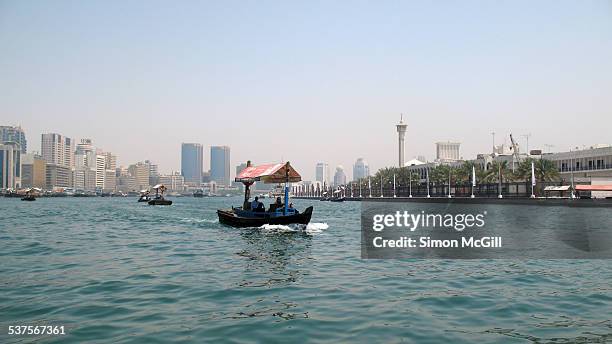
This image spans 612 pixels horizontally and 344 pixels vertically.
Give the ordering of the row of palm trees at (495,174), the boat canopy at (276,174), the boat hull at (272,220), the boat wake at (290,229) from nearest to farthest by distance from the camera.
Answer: the boat wake at (290,229) → the boat hull at (272,220) → the boat canopy at (276,174) → the row of palm trees at (495,174)

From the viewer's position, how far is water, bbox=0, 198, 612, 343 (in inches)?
381

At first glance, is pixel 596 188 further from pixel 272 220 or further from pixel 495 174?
pixel 272 220

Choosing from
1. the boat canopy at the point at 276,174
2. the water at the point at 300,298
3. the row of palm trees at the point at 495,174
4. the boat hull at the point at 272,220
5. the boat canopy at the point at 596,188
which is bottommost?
the water at the point at 300,298

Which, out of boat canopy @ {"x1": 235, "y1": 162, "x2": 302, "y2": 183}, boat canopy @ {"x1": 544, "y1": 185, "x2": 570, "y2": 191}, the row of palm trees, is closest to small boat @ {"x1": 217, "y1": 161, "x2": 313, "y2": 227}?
boat canopy @ {"x1": 235, "y1": 162, "x2": 302, "y2": 183}

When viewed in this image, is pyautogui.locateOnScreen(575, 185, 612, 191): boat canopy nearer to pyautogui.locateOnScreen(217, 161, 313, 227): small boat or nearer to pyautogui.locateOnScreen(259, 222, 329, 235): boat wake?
pyautogui.locateOnScreen(259, 222, 329, 235): boat wake

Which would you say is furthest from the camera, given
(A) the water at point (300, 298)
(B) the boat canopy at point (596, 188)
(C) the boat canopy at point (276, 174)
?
(B) the boat canopy at point (596, 188)

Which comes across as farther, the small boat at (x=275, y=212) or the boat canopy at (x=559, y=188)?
the boat canopy at (x=559, y=188)

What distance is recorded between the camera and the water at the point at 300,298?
9688 mm

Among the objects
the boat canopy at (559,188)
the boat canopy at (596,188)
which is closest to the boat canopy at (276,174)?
the boat canopy at (596,188)

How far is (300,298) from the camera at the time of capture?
12859 mm

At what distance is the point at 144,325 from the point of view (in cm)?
1015

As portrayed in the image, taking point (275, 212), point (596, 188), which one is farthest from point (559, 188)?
point (275, 212)

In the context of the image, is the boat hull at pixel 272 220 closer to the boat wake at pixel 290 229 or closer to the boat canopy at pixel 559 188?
the boat wake at pixel 290 229

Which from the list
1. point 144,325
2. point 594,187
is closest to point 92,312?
point 144,325
